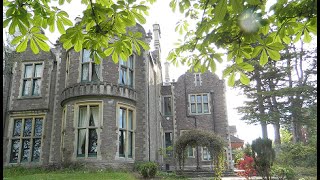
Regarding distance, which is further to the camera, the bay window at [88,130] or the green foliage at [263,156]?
the bay window at [88,130]

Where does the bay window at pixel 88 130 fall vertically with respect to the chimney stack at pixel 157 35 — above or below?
below

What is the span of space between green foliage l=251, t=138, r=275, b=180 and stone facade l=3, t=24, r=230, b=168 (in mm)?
5200

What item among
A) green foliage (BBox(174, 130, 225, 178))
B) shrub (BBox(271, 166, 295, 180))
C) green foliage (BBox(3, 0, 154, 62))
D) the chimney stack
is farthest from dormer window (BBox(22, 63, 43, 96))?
green foliage (BBox(3, 0, 154, 62))

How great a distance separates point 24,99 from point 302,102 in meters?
20.1

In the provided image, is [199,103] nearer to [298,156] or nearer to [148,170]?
[298,156]

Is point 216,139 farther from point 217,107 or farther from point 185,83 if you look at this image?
point 185,83

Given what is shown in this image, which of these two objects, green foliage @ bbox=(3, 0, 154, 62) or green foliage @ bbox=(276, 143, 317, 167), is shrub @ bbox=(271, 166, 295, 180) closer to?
green foliage @ bbox=(276, 143, 317, 167)

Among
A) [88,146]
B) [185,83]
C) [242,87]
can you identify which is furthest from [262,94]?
[88,146]

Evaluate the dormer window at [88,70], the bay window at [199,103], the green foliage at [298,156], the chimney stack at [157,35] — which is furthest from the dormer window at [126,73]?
the green foliage at [298,156]

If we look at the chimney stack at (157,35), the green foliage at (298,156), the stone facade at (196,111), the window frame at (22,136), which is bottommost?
the green foliage at (298,156)

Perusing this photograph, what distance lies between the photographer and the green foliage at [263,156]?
42.4 ft

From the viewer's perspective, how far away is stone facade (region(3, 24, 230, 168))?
13.8m

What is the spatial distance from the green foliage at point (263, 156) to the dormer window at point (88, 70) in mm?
8192

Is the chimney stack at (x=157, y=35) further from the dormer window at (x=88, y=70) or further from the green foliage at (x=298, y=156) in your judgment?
the green foliage at (x=298, y=156)
